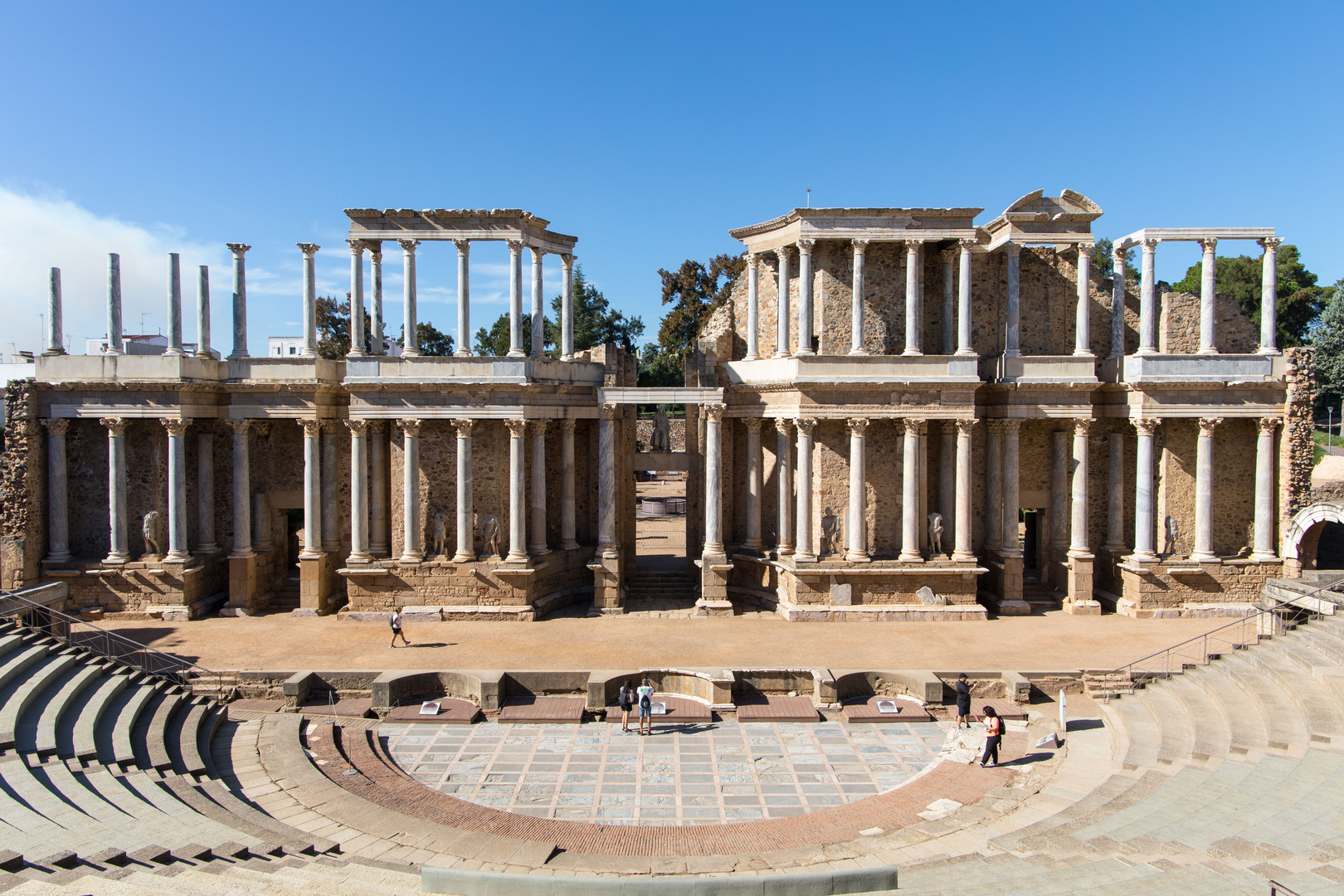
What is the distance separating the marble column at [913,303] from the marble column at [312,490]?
19.1 meters

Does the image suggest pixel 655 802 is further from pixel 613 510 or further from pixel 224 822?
pixel 613 510

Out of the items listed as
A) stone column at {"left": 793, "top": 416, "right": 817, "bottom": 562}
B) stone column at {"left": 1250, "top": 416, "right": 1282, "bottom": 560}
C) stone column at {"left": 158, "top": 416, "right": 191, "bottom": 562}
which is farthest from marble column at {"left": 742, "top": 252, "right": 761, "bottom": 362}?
stone column at {"left": 158, "top": 416, "right": 191, "bottom": 562}

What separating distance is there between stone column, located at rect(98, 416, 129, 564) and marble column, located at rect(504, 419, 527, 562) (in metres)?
11.9

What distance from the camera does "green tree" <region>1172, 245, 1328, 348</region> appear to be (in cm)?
5266

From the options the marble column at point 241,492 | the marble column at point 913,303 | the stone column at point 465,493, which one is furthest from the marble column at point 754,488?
the marble column at point 241,492

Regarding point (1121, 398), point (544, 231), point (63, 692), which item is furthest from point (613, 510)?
point (1121, 398)

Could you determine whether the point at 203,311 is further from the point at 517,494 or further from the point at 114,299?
the point at 517,494

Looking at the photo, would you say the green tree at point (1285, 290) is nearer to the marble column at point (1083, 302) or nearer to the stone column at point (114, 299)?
the marble column at point (1083, 302)

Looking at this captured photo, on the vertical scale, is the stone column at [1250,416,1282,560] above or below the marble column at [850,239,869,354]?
below

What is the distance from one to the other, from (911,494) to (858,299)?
6392 mm

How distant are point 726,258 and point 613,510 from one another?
32.0m

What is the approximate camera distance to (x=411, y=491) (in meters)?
25.8

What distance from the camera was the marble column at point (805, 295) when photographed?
25328 millimetres

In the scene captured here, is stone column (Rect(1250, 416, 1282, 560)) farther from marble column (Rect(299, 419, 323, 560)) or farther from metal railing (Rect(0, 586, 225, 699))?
metal railing (Rect(0, 586, 225, 699))
